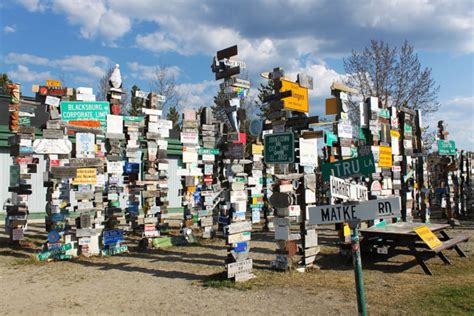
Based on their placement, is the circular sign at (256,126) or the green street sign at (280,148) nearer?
the green street sign at (280,148)

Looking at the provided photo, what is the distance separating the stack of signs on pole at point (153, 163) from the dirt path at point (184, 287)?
4.55ft

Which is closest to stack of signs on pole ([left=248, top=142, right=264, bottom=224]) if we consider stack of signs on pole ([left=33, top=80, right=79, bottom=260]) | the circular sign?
the circular sign

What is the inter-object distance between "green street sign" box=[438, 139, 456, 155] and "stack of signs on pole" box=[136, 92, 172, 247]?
10.6 meters

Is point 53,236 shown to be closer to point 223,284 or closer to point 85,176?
→ point 85,176

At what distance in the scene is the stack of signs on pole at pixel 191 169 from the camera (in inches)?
456

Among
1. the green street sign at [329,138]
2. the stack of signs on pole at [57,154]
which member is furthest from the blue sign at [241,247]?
the stack of signs on pole at [57,154]

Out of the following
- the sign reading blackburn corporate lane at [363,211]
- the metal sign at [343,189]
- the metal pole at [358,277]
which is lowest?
the metal pole at [358,277]

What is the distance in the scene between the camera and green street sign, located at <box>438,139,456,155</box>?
1625cm

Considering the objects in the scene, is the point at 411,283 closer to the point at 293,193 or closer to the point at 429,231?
the point at 429,231

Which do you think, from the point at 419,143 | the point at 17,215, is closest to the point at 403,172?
the point at 419,143

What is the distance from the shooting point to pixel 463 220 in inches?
683

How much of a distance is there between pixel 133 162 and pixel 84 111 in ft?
8.64

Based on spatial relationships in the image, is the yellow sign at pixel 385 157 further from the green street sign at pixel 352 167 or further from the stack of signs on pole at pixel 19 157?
the stack of signs on pole at pixel 19 157

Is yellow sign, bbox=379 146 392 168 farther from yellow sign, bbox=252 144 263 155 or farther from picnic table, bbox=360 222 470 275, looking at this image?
yellow sign, bbox=252 144 263 155
